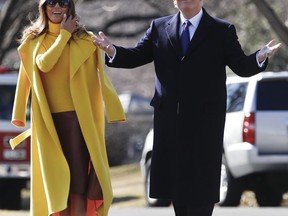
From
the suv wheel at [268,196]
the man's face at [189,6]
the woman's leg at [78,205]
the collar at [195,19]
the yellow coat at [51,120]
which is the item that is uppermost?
the man's face at [189,6]

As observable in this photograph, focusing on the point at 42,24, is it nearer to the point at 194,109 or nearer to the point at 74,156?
the point at 74,156

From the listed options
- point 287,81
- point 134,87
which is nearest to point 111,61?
point 287,81

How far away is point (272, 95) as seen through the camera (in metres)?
12.4

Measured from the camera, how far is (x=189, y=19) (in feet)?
21.6

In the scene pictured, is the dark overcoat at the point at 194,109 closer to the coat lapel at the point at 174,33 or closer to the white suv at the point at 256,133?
the coat lapel at the point at 174,33

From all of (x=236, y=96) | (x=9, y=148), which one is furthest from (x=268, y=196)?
(x=9, y=148)

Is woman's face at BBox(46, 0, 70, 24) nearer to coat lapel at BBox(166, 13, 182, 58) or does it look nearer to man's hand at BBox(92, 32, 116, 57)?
man's hand at BBox(92, 32, 116, 57)

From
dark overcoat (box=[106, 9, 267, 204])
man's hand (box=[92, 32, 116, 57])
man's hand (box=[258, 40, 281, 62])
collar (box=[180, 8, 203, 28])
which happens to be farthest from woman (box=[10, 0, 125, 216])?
man's hand (box=[258, 40, 281, 62])

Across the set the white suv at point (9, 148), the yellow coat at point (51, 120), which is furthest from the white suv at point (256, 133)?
the yellow coat at point (51, 120)

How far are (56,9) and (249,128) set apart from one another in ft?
18.7

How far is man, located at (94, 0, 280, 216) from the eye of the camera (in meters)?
6.51

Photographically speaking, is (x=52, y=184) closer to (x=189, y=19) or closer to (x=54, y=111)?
(x=54, y=111)

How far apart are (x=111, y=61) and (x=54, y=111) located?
0.53 meters

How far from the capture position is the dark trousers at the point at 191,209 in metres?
6.49
